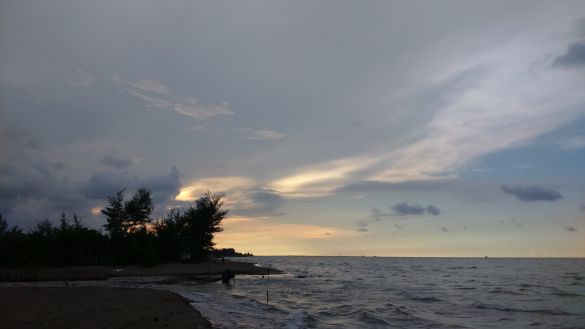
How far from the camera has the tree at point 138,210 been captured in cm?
7306

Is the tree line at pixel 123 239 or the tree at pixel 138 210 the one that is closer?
the tree line at pixel 123 239

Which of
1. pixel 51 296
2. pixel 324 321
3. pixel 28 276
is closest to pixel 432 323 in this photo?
pixel 324 321

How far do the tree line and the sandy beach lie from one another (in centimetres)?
3251

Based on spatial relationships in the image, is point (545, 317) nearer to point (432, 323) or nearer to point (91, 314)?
point (432, 323)

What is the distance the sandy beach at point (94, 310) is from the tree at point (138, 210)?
48523 mm

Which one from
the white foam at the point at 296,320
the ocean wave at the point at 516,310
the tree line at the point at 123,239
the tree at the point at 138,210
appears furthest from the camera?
the tree at the point at 138,210

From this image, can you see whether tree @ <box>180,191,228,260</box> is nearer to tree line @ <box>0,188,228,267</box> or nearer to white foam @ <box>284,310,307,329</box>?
tree line @ <box>0,188,228,267</box>

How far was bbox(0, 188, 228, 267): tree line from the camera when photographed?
5403 cm

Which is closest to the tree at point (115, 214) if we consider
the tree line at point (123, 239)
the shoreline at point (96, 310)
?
the tree line at point (123, 239)

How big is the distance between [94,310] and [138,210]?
57.1 meters

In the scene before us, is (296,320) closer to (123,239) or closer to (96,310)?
(96,310)

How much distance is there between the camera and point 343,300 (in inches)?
1366

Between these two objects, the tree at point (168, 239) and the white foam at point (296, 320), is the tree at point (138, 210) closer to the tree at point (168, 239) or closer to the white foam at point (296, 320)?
the tree at point (168, 239)

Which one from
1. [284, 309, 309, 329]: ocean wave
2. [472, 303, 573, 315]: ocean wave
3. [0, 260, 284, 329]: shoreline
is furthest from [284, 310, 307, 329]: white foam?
[472, 303, 573, 315]: ocean wave
